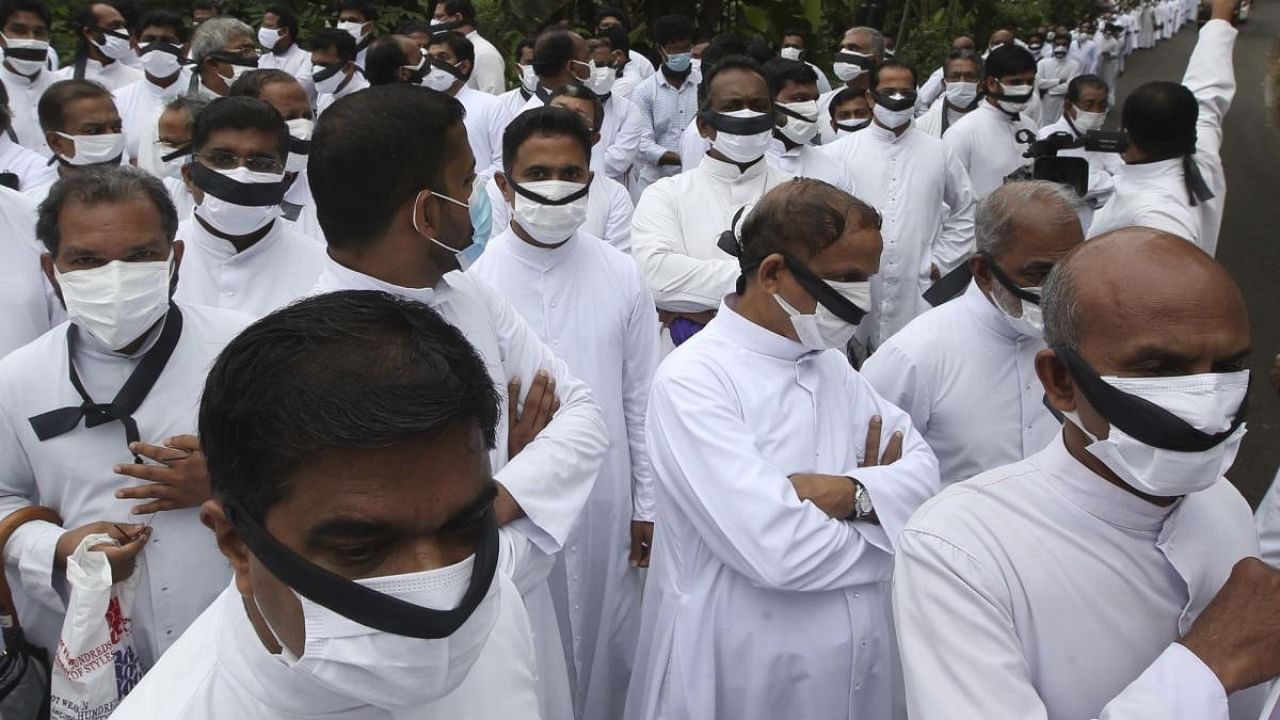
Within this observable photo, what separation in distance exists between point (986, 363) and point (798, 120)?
3.45 metres

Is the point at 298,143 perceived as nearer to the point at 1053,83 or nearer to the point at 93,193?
the point at 93,193

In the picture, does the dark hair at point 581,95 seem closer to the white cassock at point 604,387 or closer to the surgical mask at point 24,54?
the white cassock at point 604,387

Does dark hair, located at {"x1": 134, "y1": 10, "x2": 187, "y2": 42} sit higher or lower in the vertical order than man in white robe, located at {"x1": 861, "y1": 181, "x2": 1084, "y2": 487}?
lower

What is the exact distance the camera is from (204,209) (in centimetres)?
402

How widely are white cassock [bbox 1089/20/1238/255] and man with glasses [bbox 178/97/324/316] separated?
3.49 m

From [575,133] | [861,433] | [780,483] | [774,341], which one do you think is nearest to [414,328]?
[780,483]

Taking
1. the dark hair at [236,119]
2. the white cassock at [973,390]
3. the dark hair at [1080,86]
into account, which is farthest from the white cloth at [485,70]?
the white cassock at [973,390]

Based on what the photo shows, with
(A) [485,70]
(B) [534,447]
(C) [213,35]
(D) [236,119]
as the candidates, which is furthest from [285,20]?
(B) [534,447]

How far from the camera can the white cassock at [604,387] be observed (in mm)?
4195

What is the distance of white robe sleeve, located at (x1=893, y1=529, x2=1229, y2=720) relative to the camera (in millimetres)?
1764

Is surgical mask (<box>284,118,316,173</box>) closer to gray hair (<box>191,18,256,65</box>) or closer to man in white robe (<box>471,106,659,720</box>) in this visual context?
man in white robe (<box>471,106,659,720</box>)

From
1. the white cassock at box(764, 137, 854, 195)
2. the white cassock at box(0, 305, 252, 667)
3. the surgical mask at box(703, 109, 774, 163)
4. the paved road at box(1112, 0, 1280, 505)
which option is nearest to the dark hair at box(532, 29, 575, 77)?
the white cassock at box(764, 137, 854, 195)

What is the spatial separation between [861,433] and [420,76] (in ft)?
21.5

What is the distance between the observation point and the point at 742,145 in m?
5.39
